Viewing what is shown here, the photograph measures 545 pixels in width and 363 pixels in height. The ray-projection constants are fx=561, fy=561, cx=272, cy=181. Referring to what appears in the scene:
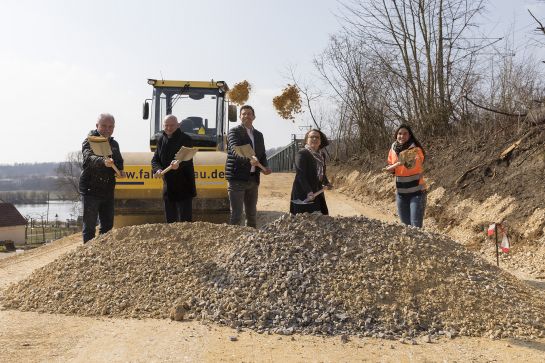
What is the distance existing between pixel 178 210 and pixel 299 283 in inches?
89.5

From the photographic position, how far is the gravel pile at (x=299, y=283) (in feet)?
14.8

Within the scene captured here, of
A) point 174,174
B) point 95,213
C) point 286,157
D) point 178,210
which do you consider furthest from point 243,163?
point 286,157

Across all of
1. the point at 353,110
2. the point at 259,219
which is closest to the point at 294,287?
the point at 259,219

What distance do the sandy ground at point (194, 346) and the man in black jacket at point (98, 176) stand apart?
5.53 ft

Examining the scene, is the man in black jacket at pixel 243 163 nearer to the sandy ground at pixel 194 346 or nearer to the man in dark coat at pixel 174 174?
the man in dark coat at pixel 174 174

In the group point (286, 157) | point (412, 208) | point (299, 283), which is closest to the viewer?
point (299, 283)

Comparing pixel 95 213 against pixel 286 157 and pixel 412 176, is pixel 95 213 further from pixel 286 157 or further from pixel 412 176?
pixel 286 157

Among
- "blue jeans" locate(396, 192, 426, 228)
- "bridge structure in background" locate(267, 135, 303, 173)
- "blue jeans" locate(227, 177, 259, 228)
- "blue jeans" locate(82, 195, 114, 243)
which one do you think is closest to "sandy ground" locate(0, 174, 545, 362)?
"blue jeans" locate(82, 195, 114, 243)

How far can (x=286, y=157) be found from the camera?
30.2 meters

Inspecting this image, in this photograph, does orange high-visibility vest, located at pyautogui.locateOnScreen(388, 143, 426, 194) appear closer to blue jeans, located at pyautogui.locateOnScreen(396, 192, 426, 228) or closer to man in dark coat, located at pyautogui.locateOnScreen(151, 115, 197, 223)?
blue jeans, located at pyautogui.locateOnScreen(396, 192, 426, 228)

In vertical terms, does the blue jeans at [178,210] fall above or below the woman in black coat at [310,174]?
below

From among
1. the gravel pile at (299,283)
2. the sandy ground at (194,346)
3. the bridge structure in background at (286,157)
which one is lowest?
the sandy ground at (194,346)

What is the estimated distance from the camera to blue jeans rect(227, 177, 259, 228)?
6688mm

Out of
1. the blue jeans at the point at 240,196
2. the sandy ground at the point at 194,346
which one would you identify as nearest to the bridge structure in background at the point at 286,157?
the blue jeans at the point at 240,196
